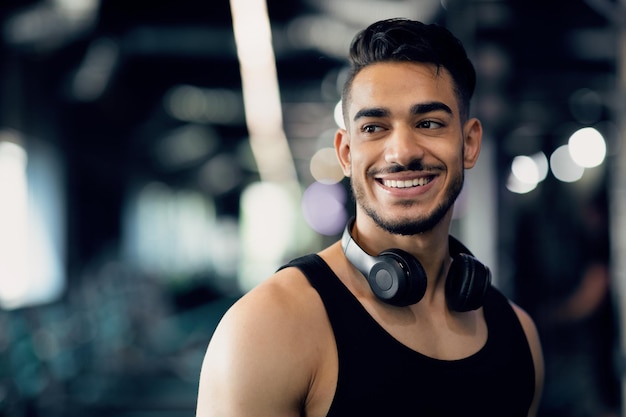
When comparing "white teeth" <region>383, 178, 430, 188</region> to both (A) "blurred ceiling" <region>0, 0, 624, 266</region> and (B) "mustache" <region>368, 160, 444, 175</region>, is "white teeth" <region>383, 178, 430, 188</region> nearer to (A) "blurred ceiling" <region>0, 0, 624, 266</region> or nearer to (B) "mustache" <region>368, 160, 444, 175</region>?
(B) "mustache" <region>368, 160, 444, 175</region>

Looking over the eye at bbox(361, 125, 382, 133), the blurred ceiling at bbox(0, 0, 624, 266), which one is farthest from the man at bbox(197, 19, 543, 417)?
the blurred ceiling at bbox(0, 0, 624, 266)

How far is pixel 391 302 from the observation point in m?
1.78

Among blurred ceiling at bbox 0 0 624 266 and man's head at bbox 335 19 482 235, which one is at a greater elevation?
blurred ceiling at bbox 0 0 624 266

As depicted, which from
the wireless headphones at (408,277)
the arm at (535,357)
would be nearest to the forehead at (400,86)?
the wireless headphones at (408,277)

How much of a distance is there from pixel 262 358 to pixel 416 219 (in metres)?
0.54

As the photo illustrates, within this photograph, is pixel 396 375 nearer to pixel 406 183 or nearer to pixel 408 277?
pixel 408 277

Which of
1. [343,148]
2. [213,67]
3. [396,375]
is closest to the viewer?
[396,375]

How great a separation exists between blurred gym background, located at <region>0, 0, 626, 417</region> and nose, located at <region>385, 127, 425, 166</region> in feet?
6.81

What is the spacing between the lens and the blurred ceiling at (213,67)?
5660 mm

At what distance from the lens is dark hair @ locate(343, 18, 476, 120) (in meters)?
1.88

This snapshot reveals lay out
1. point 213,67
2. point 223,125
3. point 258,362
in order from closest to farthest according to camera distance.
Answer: point 258,362, point 213,67, point 223,125

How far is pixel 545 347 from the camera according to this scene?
6.57 metres

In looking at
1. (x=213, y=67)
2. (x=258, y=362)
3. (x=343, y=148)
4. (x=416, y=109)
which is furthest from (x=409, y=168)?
(x=213, y=67)

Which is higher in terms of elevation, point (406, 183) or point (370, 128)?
point (370, 128)
